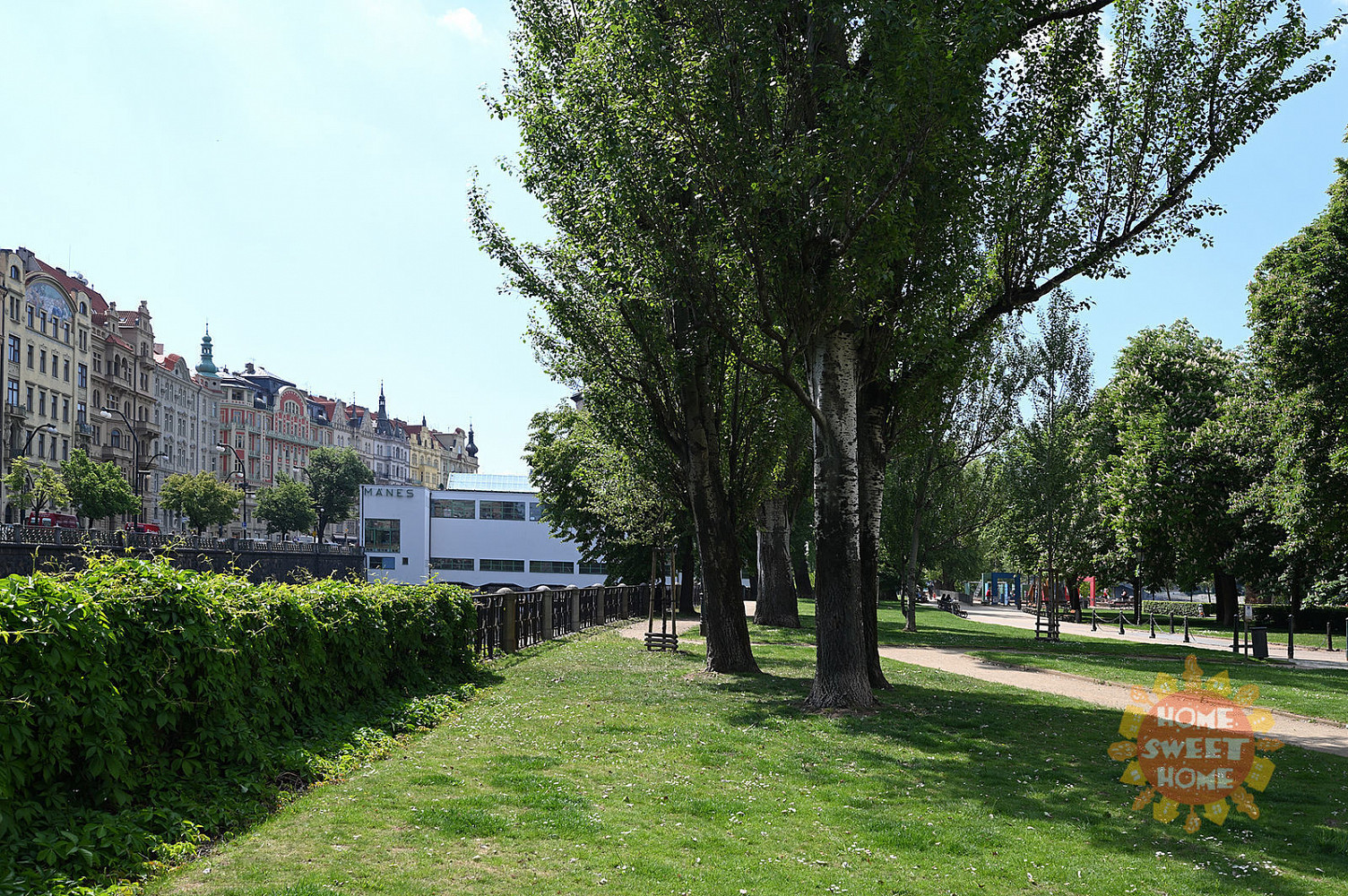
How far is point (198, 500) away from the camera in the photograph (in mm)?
82312

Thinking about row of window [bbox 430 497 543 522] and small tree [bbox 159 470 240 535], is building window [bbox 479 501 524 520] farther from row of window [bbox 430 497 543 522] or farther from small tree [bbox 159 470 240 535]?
small tree [bbox 159 470 240 535]

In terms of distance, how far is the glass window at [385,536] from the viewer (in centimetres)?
7025

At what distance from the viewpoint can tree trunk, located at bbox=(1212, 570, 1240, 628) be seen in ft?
147

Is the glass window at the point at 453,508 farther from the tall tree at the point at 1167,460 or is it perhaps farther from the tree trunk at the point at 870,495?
the tree trunk at the point at 870,495

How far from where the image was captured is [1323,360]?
2323cm

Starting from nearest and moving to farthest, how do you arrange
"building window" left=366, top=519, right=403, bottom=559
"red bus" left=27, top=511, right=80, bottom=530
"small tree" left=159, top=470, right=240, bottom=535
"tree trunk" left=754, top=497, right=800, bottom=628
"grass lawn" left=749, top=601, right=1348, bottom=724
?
"grass lawn" left=749, top=601, right=1348, bottom=724
"tree trunk" left=754, top=497, right=800, bottom=628
"red bus" left=27, top=511, right=80, bottom=530
"building window" left=366, top=519, right=403, bottom=559
"small tree" left=159, top=470, right=240, bottom=535

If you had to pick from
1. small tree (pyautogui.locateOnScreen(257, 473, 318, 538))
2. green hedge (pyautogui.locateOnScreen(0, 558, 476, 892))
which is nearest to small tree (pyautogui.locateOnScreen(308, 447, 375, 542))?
small tree (pyautogui.locateOnScreen(257, 473, 318, 538))

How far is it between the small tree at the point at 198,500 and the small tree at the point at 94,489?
38.3 ft

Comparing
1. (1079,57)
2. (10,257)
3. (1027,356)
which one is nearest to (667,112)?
(1079,57)

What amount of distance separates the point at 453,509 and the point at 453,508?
139mm

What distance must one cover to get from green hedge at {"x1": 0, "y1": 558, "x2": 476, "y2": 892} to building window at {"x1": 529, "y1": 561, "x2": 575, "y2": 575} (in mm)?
59028

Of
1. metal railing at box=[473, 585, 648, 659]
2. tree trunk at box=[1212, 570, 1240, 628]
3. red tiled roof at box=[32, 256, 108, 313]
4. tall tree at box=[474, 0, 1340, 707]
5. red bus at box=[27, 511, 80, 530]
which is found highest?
red tiled roof at box=[32, 256, 108, 313]

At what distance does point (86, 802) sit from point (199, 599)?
6.01 feet

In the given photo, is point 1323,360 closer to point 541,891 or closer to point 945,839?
point 945,839
